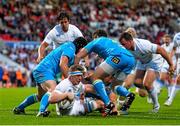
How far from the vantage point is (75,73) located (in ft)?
43.2

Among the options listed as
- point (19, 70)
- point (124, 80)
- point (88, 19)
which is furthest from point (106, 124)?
point (88, 19)

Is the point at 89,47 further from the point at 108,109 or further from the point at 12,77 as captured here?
the point at 12,77

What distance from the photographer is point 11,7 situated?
41469 millimetres

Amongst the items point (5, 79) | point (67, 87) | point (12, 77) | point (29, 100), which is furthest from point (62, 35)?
point (12, 77)

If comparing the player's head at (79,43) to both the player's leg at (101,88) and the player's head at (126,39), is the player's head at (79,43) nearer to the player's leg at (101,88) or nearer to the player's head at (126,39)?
the player's leg at (101,88)

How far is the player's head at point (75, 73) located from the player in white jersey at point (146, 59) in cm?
143

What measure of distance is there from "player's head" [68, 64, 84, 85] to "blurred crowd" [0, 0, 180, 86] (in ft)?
76.2

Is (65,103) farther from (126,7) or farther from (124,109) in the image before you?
(126,7)

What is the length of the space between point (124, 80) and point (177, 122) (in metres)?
3.63

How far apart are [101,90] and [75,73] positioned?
769mm

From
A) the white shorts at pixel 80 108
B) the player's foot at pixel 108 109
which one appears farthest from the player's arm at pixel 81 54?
the player's foot at pixel 108 109

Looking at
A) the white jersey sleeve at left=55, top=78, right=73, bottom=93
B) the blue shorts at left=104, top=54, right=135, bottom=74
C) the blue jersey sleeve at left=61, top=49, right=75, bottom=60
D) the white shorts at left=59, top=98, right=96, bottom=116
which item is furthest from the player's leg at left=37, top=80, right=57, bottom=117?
the blue shorts at left=104, top=54, right=135, bottom=74

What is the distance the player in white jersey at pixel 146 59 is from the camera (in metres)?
14.5

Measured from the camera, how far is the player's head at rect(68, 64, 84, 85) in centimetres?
1312
